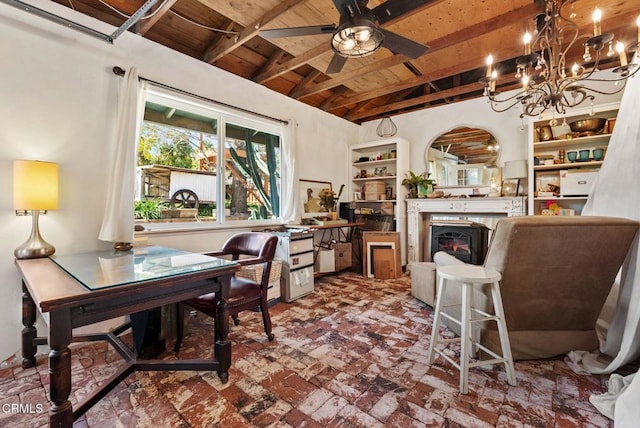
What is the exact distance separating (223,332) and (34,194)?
1530mm

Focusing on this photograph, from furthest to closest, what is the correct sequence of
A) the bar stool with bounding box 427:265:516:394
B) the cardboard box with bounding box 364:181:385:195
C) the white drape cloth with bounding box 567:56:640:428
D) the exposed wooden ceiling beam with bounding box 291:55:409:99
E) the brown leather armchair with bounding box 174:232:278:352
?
the cardboard box with bounding box 364:181:385:195 → the exposed wooden ceiling beam with bounding box 291:55:409:99 → the brown leather armchair with bounding box 174:232:278:352 → the bar stool with bounding box 427:265:516:394 → the white drape cloth with bounding box 567:56:640:428

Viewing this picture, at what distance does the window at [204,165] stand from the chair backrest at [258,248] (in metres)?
0.75

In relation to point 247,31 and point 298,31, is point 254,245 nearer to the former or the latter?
point 298,31

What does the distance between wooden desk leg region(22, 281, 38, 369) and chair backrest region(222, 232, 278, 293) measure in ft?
4.36

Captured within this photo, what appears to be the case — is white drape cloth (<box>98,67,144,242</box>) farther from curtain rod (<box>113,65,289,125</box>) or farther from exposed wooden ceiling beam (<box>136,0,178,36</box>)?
exposed wooden ceiling beam (<box>136,0,178,36</box>)

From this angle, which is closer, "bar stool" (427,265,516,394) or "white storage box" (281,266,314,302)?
"bar stool" (427,265,516,394)

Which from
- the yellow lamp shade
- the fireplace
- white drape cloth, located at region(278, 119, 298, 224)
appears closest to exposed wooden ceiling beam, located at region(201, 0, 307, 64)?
white drape cloth, located at region(278, 119, 298, 224)

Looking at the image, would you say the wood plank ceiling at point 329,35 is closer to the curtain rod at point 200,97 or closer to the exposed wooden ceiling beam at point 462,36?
the exposed wooden ceiling beam at point 462,36

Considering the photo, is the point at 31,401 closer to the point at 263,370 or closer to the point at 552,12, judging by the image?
the point at 263,370

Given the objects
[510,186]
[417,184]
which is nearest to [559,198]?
[510,186]

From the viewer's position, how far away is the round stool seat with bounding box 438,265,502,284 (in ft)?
5.28

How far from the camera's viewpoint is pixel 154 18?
7.64 ft

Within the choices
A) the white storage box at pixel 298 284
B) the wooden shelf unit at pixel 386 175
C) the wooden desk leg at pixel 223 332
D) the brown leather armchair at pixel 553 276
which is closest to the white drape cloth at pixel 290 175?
the white storage box at pixel 298 284

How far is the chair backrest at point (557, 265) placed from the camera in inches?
65.4
